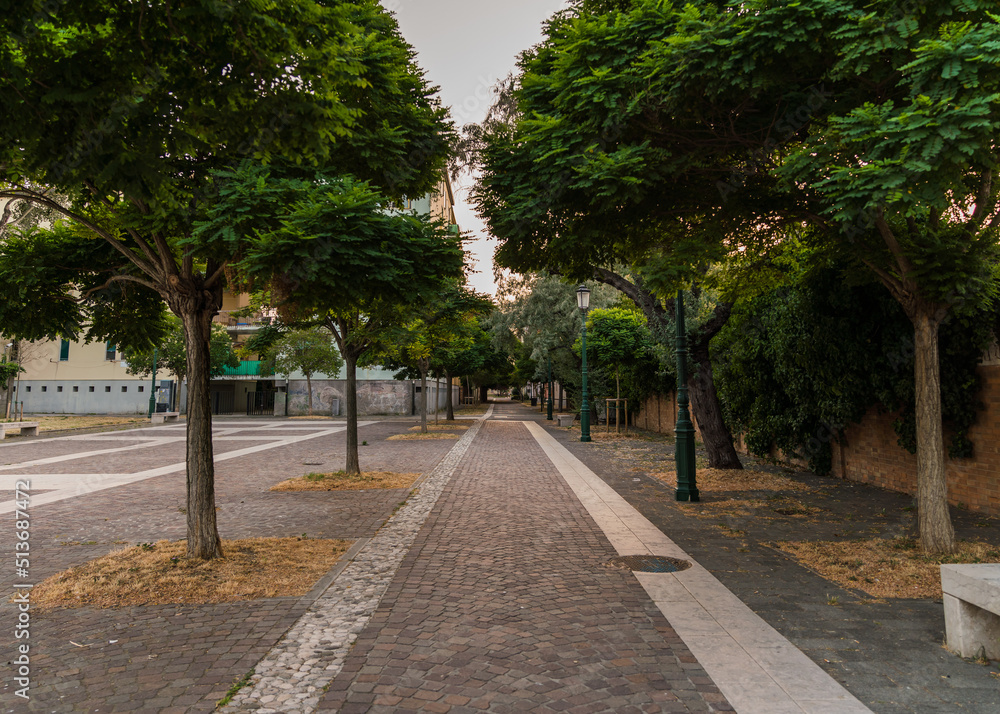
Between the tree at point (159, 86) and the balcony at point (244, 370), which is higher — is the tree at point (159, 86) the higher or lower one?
the higher one

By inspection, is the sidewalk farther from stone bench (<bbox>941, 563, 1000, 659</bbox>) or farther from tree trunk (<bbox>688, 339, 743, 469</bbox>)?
tree trunk (<bbox>688, 339, 743, 469</bbox>)

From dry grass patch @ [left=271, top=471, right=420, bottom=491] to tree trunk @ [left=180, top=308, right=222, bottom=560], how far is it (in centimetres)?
481

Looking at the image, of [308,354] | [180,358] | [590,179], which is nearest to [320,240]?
[590,179]

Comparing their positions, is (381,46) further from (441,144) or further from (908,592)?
(908,592)

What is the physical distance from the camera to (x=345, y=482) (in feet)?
35.9

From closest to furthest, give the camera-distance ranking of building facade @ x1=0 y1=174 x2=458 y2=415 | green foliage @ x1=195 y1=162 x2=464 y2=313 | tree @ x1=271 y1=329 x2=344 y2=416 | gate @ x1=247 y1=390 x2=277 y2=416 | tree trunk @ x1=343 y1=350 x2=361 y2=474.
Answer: green foliage @ x1=195 y1=162 x2=464 y2=313 → tree trunk @ x1=343 y1=350 x2=361 y2=474 → tree @ x1=271 y1=329 x2=344 y2=416 → building facade @ x1=0 y1=174 x2=458 y2=415 → gate @ x1=247 y1=390 x2=277 y2=416

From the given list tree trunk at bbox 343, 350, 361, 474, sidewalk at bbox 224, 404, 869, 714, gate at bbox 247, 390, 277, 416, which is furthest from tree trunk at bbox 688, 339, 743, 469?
gate at bbox 247, 390, 277, 416

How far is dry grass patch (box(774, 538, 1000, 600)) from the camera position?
5.04 metres

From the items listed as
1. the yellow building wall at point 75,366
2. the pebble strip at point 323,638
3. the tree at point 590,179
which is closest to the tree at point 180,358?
the yellow building wall at point 75,366

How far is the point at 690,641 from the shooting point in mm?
3986

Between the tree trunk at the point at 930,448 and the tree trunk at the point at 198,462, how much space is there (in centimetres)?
725

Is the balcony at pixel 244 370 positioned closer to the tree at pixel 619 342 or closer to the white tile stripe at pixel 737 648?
the tree at pixel 619 342

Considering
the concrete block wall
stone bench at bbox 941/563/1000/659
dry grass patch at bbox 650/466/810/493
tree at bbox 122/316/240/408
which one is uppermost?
tree at bbox 122/316/240/408

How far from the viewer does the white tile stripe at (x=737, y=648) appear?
3.18 metres
